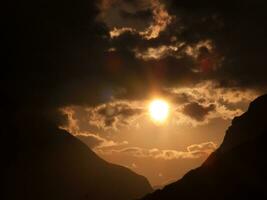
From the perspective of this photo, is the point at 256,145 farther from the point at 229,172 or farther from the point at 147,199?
the point at 147,199

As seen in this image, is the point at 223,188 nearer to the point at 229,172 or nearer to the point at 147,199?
the point at 229,172

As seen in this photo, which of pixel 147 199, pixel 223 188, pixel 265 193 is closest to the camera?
pixel 265 193

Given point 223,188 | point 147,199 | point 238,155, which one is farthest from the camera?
point 147,199

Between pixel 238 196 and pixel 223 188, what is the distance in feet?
30.5

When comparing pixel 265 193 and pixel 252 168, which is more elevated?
pixel 252 168

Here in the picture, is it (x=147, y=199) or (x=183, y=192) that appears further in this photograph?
(x=147, y=199)

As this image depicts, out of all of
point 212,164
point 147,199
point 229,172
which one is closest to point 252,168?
point 229,172

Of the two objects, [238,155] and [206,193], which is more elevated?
[238,155]

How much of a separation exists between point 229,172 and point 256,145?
13.8m

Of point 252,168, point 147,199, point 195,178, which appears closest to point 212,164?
point 195,178

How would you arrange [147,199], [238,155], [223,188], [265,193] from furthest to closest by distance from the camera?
[147,199]
[238,155]
[223,188]
[265,193]

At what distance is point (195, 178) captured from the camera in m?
170

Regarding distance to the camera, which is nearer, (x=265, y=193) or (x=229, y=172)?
(x=265, y=193)

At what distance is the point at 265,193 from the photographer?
139 meters
